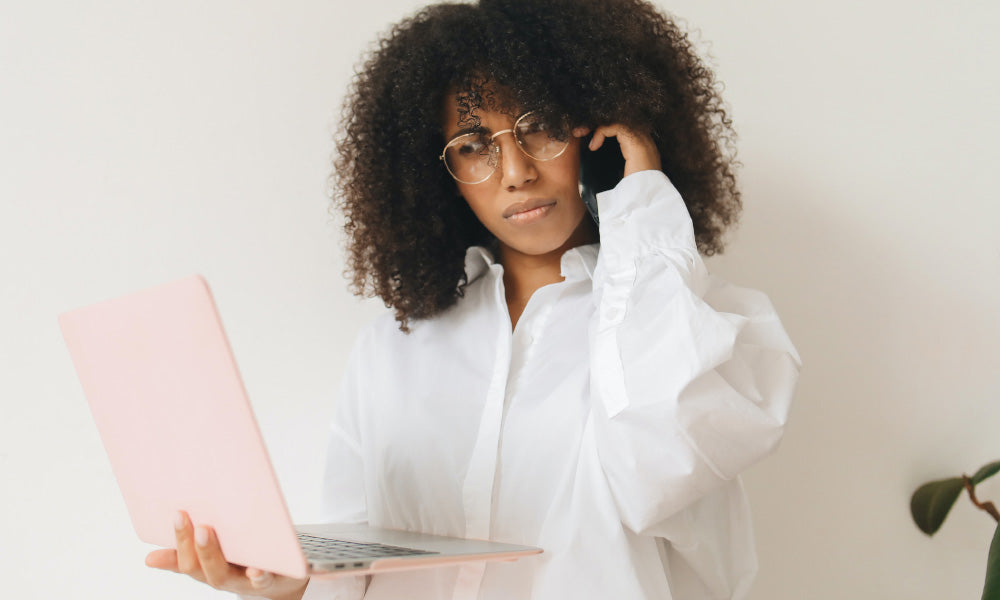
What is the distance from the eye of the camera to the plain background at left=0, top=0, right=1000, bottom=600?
1355 mm

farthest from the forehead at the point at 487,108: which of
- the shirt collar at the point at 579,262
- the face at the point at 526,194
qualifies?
the shirt collar at the point at 579,262

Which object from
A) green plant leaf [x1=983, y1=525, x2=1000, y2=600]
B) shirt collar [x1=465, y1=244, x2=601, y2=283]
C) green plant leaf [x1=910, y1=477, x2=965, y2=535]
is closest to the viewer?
green plant leaf [x1=983, y1=525, x2=1000, y2=600]

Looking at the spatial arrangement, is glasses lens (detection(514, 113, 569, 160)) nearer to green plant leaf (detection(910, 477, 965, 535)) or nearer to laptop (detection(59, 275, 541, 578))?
laptop (detection(59, 275, 541, 578))

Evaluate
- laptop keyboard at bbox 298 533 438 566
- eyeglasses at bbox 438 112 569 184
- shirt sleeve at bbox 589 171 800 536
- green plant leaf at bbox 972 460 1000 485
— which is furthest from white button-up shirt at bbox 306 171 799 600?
green plant leaf at bbox 972 460 1000 485

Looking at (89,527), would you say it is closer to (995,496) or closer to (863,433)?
(863,433)

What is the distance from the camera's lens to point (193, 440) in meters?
0.69

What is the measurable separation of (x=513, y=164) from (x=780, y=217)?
2.06ft

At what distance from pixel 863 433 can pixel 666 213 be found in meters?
0.68

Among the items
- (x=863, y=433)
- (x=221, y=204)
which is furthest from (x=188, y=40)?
(x=863, y=433)

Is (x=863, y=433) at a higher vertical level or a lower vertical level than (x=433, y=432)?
lower

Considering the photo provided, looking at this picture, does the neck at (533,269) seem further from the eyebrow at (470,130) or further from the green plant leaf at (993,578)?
the green plant leaf at (993,578)

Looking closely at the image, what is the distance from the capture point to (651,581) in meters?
0.98

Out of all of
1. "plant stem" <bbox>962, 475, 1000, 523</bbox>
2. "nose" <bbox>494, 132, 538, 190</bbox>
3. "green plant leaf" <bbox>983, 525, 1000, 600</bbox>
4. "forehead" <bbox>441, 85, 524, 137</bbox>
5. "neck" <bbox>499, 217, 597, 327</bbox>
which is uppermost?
"forehead" <bbox>441, 85, 524, 137</bbox>

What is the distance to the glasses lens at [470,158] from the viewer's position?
1.11 m
